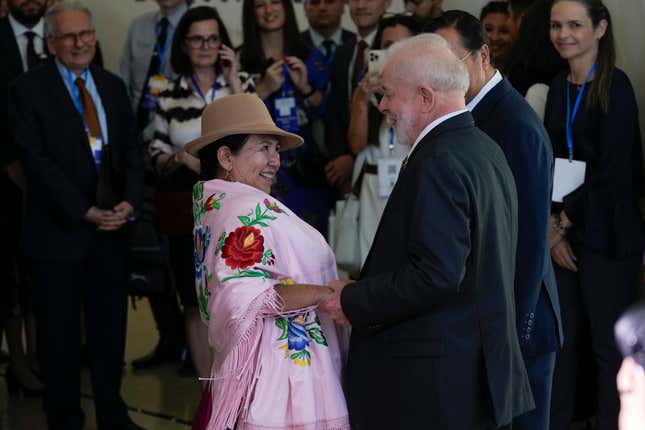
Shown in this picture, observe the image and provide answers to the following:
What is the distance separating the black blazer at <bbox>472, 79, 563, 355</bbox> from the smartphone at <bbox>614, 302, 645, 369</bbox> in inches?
50.2

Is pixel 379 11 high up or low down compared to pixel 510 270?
up

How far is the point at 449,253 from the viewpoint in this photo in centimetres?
248

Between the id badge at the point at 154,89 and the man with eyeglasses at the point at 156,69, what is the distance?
0.10m

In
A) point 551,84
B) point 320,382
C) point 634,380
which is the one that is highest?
point 551,84

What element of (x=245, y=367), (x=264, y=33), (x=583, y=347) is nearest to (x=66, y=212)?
(x=264, y=33)

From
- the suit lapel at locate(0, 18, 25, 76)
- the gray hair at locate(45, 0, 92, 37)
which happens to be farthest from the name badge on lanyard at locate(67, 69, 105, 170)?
the suit lapel at locate(0, 18, 25, 76)

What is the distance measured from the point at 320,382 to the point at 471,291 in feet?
1.81

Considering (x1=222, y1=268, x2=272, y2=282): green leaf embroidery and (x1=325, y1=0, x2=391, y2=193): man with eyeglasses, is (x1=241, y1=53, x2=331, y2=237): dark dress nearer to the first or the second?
(x1=325, y1=0, x2=391, y2=193): man with eyeglasses

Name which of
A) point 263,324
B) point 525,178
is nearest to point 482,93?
point 525,178

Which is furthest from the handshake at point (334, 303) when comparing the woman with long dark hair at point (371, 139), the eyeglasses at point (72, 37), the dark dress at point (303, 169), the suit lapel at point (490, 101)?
the dark dress at point (303, 169)

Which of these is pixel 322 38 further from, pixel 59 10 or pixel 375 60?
pixel 59 10

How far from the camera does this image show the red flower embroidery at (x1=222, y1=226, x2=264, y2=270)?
2850 millimetres

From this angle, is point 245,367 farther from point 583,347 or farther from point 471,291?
point 583,347

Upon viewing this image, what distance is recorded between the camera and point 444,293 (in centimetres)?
250
